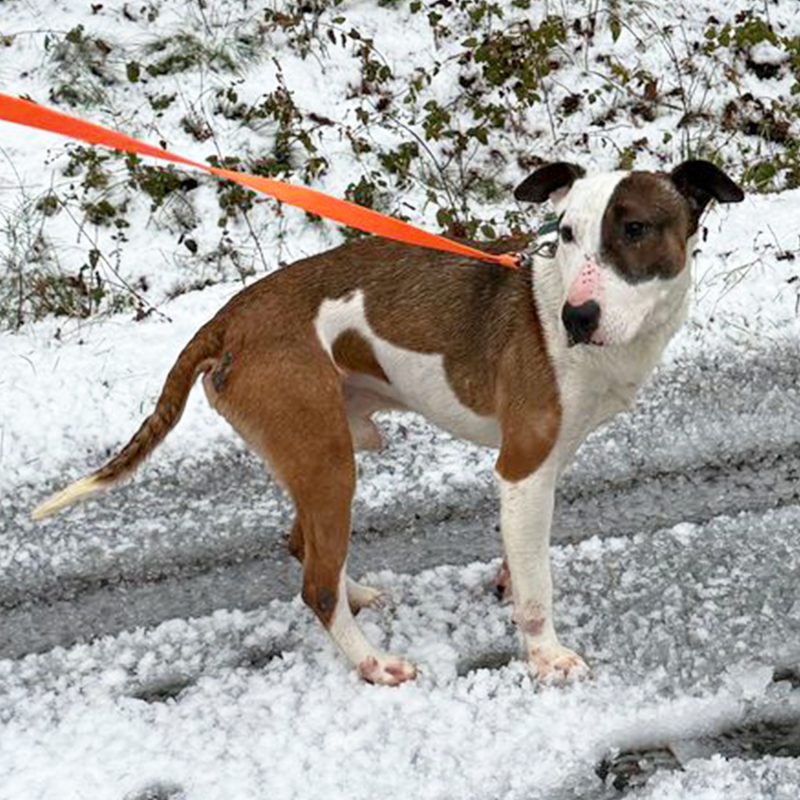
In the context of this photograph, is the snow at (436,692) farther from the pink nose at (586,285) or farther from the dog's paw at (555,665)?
the pink nose at (586,285)

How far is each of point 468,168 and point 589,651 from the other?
3778 mm

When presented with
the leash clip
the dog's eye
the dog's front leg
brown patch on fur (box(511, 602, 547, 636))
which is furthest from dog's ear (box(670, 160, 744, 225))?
brown patch on fur (box(511, 602, 547, 636))

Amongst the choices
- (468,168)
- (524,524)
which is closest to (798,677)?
(524,524)

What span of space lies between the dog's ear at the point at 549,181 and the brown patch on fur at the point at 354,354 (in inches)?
24.9

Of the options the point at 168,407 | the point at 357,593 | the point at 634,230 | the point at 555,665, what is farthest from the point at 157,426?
the point at 634,230

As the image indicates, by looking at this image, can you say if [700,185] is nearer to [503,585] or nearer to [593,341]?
[593,341]

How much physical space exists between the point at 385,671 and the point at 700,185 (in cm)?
165

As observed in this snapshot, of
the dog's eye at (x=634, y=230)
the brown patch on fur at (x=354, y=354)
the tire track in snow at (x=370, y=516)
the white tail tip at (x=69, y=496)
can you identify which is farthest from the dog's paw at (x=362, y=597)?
the dog's eye at (x=634, y=230)

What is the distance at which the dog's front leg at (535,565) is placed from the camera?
3.73 m

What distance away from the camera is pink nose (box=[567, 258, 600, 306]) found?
325 centimetres

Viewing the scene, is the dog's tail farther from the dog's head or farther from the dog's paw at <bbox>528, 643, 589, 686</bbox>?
the dog's paw at <bbox>528, 643, 589, 686</bbox>

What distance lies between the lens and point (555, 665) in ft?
12.5

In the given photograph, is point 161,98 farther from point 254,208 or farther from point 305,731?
Answer: point 305,731

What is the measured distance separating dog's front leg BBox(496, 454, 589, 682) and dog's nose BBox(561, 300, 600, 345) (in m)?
0.57
